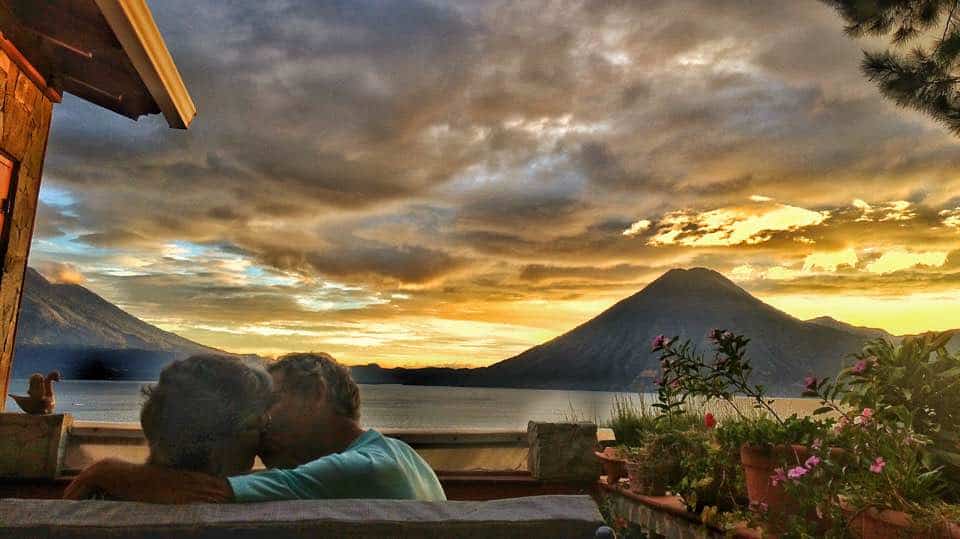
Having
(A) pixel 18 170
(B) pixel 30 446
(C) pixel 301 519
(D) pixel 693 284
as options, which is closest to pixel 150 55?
(A) pixel 18 170

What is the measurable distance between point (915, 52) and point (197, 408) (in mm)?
7648

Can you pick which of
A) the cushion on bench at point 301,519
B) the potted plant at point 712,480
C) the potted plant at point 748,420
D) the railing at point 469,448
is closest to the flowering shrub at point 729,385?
the potted plant at point 748,420

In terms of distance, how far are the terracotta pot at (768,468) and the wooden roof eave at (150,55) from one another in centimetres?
364

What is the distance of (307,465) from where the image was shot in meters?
1.42

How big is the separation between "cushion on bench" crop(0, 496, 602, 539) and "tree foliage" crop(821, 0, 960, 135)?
687 cm

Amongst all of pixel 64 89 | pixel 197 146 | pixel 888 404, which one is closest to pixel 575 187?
pixel 197 146

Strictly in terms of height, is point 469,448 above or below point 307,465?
below

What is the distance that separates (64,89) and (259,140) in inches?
118

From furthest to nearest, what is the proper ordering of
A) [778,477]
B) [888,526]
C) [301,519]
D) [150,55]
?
[150,55], [778,477], [888,526], [301,519]

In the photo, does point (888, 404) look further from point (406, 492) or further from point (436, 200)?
point (436, 200)

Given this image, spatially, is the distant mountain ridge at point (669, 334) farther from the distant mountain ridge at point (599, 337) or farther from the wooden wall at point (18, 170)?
the wooden wall at point (18, 170)

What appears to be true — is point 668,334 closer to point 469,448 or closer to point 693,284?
point 693,284

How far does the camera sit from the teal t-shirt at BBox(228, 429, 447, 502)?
4.18 ft

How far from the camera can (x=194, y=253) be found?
7.29 m
